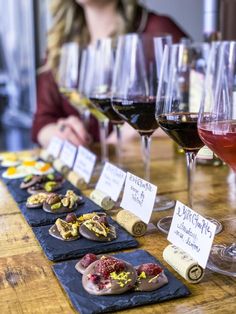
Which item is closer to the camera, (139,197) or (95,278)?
(95,278)

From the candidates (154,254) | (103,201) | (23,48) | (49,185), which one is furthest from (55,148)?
(23,48)

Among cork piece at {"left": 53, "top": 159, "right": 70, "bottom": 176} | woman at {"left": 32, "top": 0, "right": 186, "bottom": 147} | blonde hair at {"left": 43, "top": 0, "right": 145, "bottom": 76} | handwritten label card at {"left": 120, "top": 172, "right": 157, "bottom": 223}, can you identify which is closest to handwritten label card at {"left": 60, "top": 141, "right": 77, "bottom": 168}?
cork piece at {"left": 53, "top": 159, "right": 70, "bottom": 176}

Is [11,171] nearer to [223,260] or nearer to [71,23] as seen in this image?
[223,260]

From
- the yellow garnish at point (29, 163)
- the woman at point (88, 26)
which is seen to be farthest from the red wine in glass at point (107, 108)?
the woman at point (88, 26)

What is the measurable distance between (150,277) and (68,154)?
0.68 metres

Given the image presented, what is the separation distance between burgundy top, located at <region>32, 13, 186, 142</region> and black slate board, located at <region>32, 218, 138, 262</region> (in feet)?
4.07

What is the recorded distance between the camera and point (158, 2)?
12.4 feet

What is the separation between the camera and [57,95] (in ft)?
6.98

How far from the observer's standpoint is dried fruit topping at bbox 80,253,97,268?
25.3 inches

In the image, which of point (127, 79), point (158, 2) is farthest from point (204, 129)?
point (158, 2)

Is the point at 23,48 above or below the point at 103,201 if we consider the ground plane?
above

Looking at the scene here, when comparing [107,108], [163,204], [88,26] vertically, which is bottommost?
[163,204]

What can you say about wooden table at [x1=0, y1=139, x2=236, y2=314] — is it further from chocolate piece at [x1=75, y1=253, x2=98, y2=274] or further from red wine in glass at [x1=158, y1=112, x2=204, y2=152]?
red wine in glass at [x1=158, y1=112, x2=204, y2=152]

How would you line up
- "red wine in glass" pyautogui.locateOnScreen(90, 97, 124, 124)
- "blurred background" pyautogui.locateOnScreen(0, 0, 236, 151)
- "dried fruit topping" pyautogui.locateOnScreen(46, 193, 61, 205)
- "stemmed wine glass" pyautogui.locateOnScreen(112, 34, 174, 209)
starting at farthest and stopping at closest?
"blurred background" pyautogui.locateOnScreen(0, 0, 236, 151) < "red wine in glass" pyautogui.locateOnScreen(90, 97, 124, 124) < "stemmed wine glass" pyautogui.locateOnScreen(112, 34, 174, 209) < "dried fruit topping" pyautogui.locateOnScreen(46, 193, 61, 205)
